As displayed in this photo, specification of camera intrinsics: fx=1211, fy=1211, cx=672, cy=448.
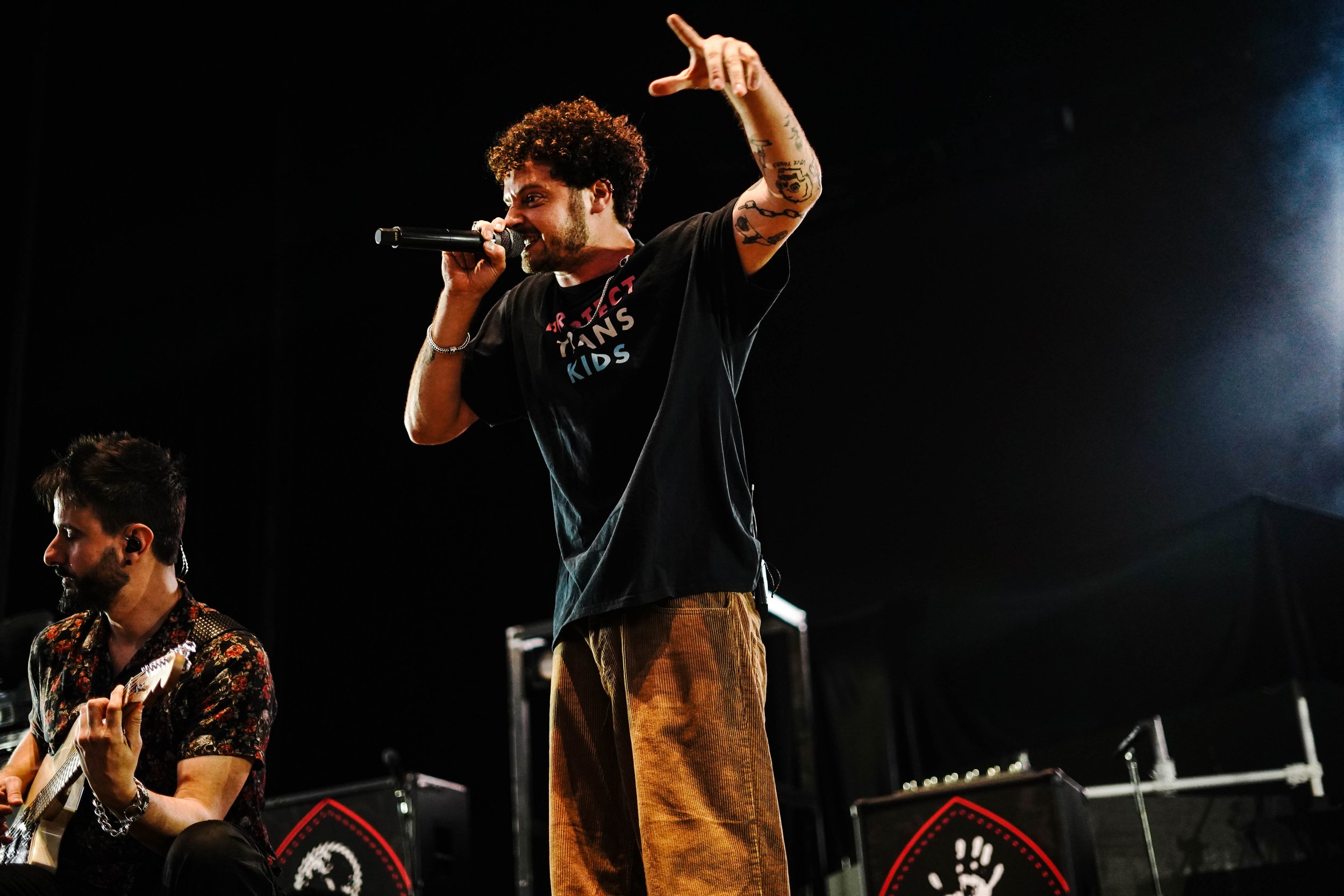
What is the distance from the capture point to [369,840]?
373 cm

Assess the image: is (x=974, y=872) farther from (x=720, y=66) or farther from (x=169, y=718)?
(x=720, y=66)

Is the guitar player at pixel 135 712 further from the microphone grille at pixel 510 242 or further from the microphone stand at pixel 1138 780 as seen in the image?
the microphone stand at pixel 1138 780

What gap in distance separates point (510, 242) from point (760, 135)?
0.43 meters

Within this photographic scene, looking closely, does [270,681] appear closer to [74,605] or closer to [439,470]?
[74,605]

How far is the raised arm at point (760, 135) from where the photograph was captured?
1548 mm

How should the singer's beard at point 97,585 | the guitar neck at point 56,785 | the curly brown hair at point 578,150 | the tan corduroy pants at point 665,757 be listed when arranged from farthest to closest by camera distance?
the singer's beard at point 97,585 < the guitar neck at point 56,785 < the curly brown hair at point 578,150 < the tan corduroy pants at point 665,757

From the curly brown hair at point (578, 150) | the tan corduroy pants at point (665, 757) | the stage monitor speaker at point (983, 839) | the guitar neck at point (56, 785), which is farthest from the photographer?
the stage monitor speaker at point (983, 839)

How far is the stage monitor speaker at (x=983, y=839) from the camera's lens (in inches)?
118

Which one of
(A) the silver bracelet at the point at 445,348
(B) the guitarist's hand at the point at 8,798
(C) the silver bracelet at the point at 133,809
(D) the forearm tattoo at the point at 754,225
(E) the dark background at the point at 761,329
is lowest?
(C) the silver bracelet at the point at 133,809

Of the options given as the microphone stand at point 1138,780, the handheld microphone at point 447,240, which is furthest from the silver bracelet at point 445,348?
the microphone stand at point 1138,780

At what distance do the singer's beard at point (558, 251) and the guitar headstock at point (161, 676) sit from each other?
0.87m

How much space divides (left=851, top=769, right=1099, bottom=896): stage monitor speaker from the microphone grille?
1.99 m

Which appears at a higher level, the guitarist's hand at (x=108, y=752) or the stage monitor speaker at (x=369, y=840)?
the guitarist's hand at (x=108, y=752)

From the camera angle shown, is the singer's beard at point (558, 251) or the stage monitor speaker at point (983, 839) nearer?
the singer's beard at point (558, 251)
